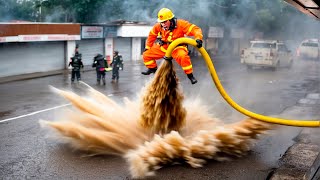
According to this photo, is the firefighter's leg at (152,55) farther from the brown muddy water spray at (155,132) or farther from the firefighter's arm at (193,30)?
the firefighter's arm at (193,30)

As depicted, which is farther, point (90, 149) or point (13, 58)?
point (13, 58)

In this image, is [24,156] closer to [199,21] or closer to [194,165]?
[194,165]

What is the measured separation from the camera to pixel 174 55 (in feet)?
21.6

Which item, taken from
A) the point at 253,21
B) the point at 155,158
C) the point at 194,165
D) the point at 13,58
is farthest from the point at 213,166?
the point at 253,21

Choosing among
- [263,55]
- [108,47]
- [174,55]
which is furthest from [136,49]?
[174,55]

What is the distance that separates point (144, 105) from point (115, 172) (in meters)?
1.33

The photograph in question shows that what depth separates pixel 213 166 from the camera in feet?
22.7

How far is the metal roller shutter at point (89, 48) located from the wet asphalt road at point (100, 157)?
8244 mm

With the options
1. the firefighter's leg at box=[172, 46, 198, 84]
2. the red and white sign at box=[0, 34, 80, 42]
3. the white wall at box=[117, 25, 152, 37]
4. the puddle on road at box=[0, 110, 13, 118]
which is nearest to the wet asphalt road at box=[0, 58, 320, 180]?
the puddle on road at box=[0, 110, 13, 118]

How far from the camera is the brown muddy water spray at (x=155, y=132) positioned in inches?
261

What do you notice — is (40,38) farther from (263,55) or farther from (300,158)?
(300,158)

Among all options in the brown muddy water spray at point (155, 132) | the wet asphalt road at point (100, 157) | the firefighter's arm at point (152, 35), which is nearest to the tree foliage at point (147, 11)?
the wet asphalt road at point (100, 157)

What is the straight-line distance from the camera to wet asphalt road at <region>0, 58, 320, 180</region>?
6531 millimetres

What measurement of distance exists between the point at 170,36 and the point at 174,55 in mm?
356
